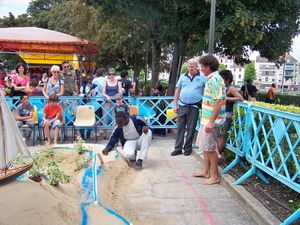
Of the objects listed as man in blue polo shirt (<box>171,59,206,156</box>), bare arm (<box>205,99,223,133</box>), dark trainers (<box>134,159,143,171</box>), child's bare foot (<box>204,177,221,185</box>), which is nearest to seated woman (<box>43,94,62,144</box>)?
dark trainers (<box>134,159,143,171</box>)

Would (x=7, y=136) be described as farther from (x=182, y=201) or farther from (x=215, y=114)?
(x=215, y=114)

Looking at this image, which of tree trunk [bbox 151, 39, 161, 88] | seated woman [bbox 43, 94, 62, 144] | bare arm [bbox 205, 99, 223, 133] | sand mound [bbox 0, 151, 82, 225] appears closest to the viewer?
sand mound [bbox 0, 151, 82, 225]

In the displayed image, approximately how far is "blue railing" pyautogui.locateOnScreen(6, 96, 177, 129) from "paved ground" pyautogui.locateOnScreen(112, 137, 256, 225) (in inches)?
116

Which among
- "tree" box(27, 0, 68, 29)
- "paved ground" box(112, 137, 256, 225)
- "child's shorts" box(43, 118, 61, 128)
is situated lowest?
"paved ground" box(112, 137, 256, 225)

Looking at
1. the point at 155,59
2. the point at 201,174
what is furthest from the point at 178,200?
the point at 155,59

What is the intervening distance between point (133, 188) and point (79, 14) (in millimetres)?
A: 18116

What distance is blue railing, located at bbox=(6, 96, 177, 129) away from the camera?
31.6 feet

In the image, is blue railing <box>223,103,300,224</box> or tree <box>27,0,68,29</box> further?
tree <box>27,0,68,29</box>

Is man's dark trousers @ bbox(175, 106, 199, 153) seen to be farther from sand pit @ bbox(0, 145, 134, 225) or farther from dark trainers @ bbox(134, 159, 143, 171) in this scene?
sand pit @ bbox(0, 145, 134, 225)

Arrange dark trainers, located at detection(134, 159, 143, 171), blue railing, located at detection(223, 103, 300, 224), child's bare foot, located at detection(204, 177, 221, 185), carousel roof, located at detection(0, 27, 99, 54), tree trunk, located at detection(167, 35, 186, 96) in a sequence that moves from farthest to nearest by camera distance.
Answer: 1. tree trunk, located at detection(167, 35, 186, 96)
2. carousel roof, located at detection(0, 27, 99, 54)
3. dark trainers, located at detection(134, 159, 143, 171)
4. child's bare foot, located at detection(204, 177, 221, 185)
5. blue railing, located at detection(223, 103, 300, 224)

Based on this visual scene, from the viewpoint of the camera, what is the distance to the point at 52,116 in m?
8.81

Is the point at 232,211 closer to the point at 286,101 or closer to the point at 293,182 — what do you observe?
the point at 293,182

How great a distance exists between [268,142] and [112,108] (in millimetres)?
5426

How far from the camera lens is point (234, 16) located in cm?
1134
